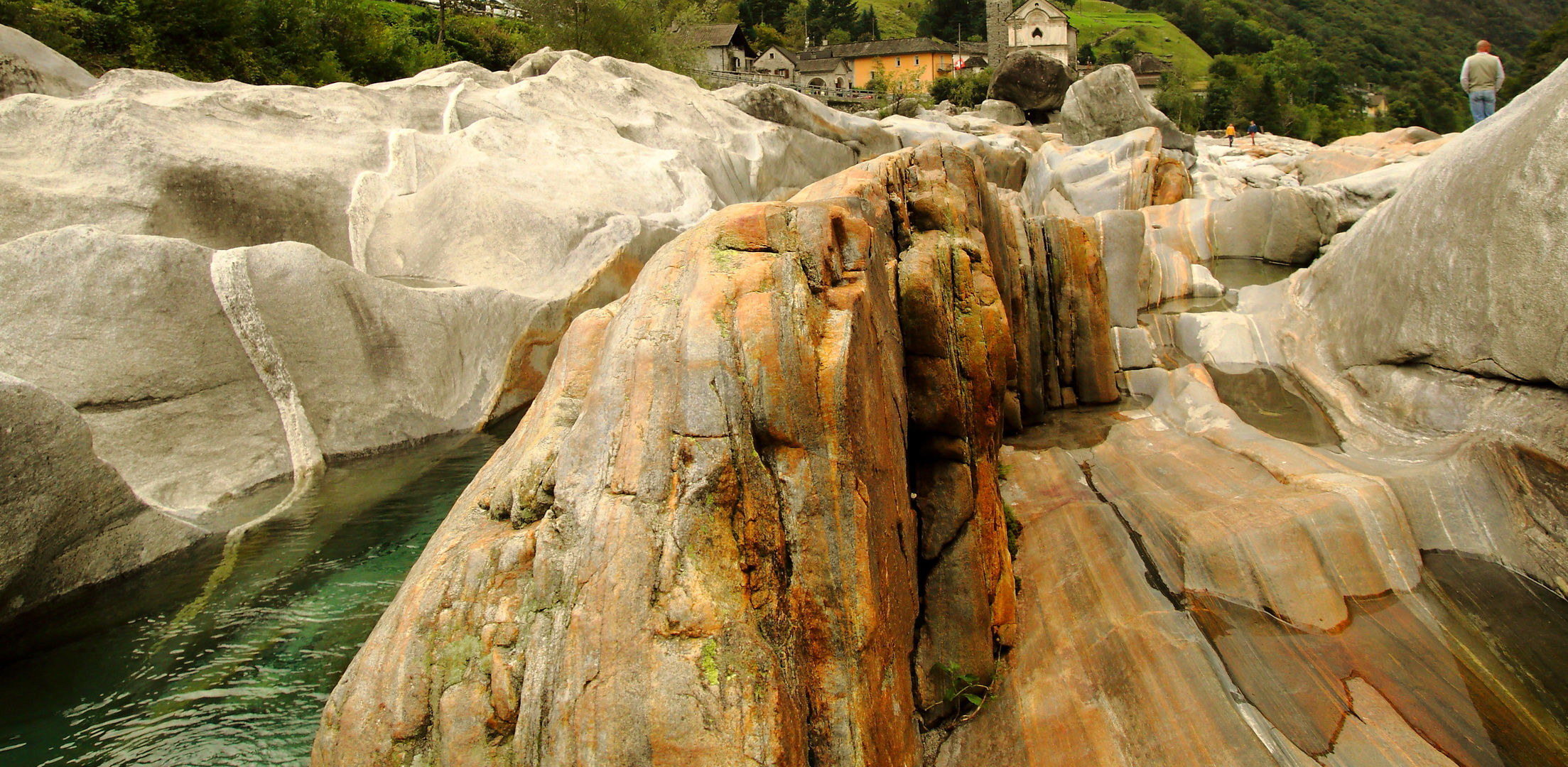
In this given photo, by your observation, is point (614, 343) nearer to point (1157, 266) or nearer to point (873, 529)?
point (873, 529)

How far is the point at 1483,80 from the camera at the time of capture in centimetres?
1209

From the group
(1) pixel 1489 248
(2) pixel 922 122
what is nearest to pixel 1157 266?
(1) pixel 1489 248

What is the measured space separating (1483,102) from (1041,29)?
52.5 m

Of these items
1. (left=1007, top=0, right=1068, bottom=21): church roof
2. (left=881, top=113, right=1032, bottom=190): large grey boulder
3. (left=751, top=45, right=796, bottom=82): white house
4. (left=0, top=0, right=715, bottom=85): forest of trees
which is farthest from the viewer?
(left=751, top=45, right=796, bottom=82): white house

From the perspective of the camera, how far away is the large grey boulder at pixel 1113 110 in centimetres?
2973

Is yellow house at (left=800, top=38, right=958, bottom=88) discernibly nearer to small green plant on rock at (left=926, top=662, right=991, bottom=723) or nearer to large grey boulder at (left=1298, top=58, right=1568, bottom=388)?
large grey boulder at (left=1298, top=58, right=1568, bottom=388)

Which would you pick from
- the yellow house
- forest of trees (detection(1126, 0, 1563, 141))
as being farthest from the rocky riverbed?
the yellow house

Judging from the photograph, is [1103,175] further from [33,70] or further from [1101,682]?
[33,70]

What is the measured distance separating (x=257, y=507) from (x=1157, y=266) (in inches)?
494

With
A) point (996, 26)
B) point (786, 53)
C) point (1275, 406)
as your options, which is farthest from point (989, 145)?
point (786, 53)

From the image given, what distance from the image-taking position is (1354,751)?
459cm

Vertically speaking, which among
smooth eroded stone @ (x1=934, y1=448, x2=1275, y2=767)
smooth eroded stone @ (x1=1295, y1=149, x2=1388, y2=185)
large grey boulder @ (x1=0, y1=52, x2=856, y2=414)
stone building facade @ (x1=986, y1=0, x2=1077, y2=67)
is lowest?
smooth eroded stone @ (x1=934, y1=448, x2=1275, y2=767)

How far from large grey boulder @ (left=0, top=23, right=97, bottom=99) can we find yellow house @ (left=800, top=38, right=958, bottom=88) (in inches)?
2321

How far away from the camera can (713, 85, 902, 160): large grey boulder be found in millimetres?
21922
